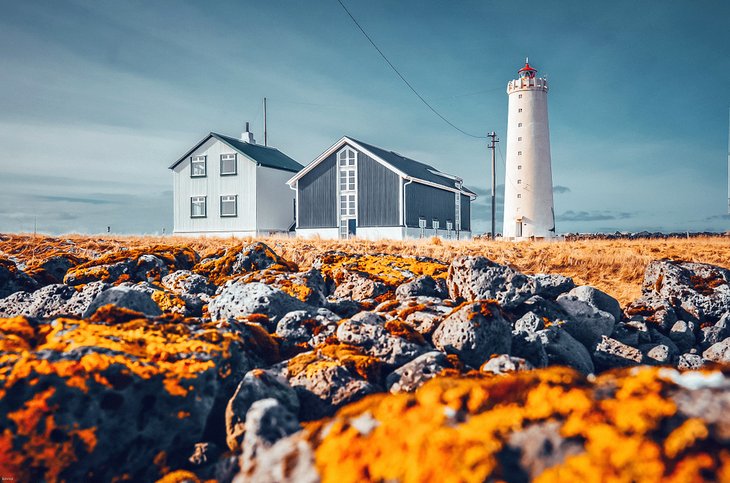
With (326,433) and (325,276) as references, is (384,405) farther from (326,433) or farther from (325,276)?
(325,276)

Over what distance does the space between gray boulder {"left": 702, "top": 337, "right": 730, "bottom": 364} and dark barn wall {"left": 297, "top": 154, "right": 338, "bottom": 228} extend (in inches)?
1049

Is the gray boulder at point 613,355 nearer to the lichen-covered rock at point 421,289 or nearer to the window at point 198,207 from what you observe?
the lichen-covered rock at point 421,289

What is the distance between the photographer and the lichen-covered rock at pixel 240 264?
428 inches

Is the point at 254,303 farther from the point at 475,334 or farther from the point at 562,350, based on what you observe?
the point at 562,350

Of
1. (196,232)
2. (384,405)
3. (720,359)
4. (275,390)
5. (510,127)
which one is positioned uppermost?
(510,127)

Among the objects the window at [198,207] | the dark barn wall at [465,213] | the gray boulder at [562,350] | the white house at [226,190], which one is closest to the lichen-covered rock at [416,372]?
the gray boulder at [562,350]

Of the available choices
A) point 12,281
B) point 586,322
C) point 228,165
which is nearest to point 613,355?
point 586,322

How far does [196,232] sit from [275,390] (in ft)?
114

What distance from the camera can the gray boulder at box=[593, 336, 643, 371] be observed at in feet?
27.4

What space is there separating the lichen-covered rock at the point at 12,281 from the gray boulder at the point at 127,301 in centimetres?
420

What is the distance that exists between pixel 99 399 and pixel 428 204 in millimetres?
33441

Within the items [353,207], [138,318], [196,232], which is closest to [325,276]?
[138,318]

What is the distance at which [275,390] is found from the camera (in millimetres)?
4730

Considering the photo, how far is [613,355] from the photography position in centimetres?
859
